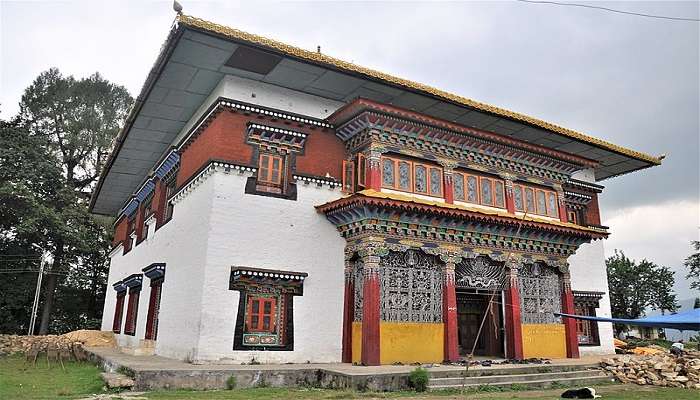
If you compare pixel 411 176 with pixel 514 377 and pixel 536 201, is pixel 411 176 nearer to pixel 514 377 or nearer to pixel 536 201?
pixel 536 201

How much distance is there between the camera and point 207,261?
39.2ft

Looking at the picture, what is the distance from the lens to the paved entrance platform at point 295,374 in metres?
9.68

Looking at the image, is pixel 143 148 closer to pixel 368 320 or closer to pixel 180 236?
pixel 180 236

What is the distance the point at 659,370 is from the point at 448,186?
6809 millimetres

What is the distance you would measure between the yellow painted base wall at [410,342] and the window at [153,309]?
6.97 metres

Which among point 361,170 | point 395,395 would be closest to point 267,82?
point 361,170

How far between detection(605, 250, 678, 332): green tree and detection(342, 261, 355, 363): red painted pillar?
96.7 ft

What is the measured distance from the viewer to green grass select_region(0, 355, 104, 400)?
9391mm

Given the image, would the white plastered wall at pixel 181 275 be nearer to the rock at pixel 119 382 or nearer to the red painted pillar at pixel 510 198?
the rock at pixel 119 382

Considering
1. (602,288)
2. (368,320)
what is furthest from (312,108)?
(602,288)

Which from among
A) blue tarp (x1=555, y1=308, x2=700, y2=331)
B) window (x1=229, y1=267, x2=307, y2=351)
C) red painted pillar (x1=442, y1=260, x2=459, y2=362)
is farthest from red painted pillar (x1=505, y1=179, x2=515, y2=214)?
window (x1=229, y1=267, x2=307, y2=351)

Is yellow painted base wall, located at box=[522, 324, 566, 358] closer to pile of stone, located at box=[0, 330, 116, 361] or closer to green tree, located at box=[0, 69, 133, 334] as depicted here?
pile of stone, located at box=[0, 330, 116, 361]

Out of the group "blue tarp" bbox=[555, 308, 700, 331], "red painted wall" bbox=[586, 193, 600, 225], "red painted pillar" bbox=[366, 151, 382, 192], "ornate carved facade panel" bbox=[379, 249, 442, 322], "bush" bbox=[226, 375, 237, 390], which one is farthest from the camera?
"red painted wall" bbox=[586, 193, 600, 225]

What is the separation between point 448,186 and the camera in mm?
14242
